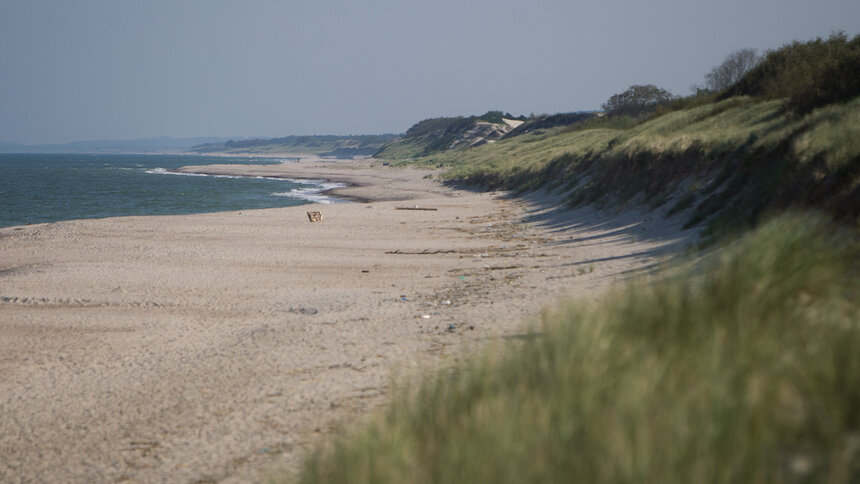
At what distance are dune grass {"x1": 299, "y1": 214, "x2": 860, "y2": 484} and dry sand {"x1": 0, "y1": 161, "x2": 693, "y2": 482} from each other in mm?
799

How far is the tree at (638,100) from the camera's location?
196ft

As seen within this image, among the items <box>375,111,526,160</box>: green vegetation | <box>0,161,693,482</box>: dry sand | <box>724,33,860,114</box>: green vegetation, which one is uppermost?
<box>375,111,526,160</box>: green vegetation

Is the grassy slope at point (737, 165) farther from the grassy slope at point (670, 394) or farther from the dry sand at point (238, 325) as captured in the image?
the grassy slope at point (670, 394)

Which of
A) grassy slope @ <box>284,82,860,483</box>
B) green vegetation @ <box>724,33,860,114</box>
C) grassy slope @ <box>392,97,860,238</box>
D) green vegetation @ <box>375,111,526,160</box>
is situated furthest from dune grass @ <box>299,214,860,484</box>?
green vegetation @ <box>375,111,526,160</box>

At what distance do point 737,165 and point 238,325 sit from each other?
472 inches

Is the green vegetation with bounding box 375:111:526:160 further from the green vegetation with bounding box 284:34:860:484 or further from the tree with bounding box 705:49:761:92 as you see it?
the green vegetation with bounding box 284:34:860:484

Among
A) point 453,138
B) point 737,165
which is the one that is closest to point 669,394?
point 737,165

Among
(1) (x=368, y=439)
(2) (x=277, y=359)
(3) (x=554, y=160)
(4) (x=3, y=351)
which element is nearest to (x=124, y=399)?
(2) (x=277, y=359)

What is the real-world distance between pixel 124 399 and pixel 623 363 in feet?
17.6

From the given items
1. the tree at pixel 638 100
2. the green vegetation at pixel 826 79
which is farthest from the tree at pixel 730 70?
the green vegetation at pixel 826 79

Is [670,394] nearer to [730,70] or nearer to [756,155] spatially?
[756,155]

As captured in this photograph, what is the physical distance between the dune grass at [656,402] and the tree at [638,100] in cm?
5875

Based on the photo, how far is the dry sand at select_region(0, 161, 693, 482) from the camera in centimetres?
518

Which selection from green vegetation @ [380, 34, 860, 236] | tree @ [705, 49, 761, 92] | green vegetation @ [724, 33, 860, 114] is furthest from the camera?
tree @ [705, 49, 761, 92]
